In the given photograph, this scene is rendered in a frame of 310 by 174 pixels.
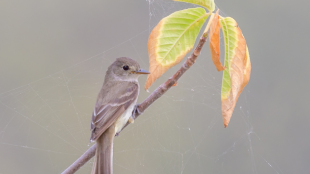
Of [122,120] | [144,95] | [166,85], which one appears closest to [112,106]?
[122,120]

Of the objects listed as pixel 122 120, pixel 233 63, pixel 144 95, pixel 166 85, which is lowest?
pixel 144 95

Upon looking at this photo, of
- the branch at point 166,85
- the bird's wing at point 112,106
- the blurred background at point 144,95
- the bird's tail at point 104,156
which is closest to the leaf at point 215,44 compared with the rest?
the branch at point 166,85

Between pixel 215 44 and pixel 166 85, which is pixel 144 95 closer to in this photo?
pixel 166 85

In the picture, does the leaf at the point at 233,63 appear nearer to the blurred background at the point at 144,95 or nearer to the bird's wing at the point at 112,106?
the bird's wing at the point at 112,106

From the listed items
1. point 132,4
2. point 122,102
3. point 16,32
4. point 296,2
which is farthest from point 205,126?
point 16,32

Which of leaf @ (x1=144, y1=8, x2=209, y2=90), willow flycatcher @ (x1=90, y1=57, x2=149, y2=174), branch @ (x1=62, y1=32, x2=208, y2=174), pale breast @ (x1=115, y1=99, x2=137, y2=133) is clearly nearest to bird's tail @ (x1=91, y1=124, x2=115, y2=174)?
willow flycatcher @ (x1=90, y1=57, x2=149, y2=174)

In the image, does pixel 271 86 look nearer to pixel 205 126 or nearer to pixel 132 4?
pixel 205 126
